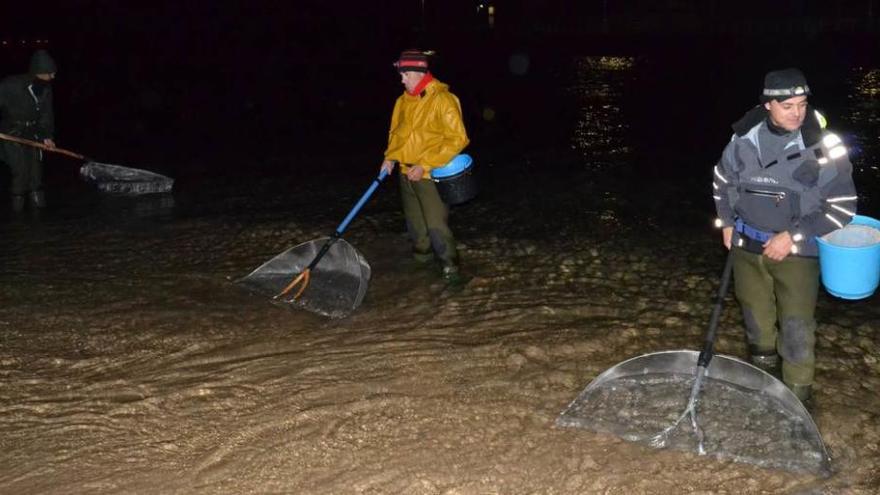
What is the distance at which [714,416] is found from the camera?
457 centimetres

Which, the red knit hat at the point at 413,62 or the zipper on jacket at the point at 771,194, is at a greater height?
the red knit hat at the point at 413,62

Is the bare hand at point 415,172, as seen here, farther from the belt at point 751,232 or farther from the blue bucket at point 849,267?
the blue bucket at point 849,267

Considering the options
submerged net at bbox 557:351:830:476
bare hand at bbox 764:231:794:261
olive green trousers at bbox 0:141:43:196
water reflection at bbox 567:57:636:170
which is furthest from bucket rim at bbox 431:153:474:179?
olive green trousers at bbox 0:141:43:196

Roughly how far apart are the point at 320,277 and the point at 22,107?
468 centimetres

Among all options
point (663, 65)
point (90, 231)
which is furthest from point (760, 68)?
point (90, 231)

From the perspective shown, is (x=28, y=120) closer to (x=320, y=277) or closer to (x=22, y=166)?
(x=22, y=166)

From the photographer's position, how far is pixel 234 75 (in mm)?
27594

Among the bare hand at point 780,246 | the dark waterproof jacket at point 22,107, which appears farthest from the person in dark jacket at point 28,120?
the bare hand at point 780,246

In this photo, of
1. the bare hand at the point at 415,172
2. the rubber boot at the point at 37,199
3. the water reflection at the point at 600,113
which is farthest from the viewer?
the water reflection at the point at 600,113

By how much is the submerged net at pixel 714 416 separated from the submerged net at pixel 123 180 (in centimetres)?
744

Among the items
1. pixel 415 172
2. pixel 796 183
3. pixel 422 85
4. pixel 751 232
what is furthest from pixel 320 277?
pixel 796 183

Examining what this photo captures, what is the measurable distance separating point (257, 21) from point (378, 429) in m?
44.0

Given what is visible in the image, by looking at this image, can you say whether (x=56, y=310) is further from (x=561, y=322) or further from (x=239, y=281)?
(x=561, y=322)

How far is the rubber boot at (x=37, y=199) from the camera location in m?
9.69
